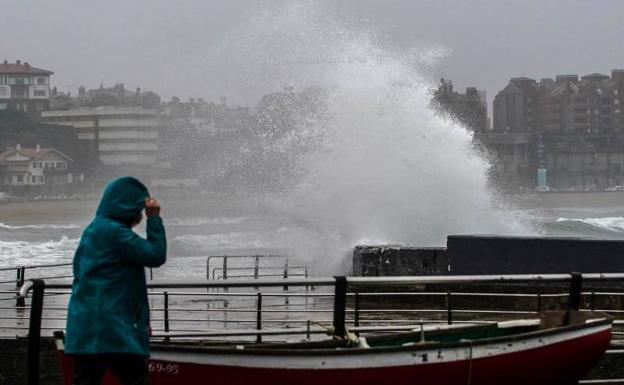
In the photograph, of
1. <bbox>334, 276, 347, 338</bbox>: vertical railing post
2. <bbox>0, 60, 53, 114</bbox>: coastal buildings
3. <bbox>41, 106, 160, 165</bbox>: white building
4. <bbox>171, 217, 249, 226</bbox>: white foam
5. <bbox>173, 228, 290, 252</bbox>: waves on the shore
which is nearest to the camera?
<bbox>334, 276, 347, 338</bbox>: vertical railing post

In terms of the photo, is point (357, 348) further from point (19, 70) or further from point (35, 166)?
point (19, 70)

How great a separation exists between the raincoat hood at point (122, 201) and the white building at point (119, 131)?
89428 mm

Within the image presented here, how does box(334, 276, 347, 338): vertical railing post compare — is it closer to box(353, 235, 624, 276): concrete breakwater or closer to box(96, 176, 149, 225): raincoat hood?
box(96, 176, 149, 225): raincoat hood

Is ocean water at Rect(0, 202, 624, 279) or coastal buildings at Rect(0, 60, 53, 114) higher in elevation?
coastal buildings at Rect(0, 60, 53, 114)

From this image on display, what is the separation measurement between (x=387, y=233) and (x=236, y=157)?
42.8 m

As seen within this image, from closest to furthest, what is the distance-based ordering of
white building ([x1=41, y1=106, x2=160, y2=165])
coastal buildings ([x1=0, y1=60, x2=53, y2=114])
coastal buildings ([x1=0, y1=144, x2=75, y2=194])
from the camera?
1. white building ([x1=41, y1=106, x2=160, y2=165])
2. coastal buildings ([x1=0, y1=144, x2=75, y2=194])
3. coastal buildings ([x1=0, y1=60, x2=53, y2=114])

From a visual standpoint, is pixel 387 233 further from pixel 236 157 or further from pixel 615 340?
pixel 236 157

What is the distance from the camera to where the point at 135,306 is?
17.6 feet

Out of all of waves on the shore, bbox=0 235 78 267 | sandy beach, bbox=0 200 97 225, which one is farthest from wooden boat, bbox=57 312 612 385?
sandy beach, bbox=0 200 97 225

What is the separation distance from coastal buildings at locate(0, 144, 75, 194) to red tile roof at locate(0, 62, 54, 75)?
28149 mm

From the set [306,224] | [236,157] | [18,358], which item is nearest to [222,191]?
[236,157]

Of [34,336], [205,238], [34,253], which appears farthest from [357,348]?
[205,238]

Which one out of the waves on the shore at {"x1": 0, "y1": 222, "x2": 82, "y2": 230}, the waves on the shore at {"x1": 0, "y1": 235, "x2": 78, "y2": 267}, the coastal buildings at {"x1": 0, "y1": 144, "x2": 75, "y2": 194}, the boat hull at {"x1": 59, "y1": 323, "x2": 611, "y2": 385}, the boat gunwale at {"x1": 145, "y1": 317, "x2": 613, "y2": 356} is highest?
the coastal buildings at {"x1": 0, "y1": 144, "x2": 75, "y2": 194}

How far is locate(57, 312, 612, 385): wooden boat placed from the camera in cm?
596
